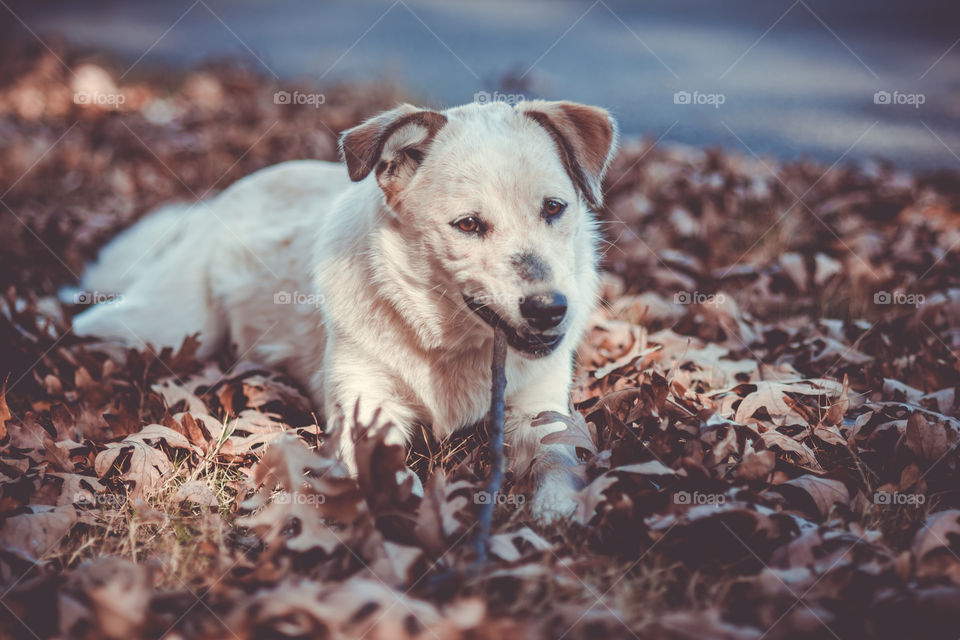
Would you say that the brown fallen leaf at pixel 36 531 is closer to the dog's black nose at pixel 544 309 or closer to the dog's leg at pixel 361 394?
the dog's leg at pixel 361 394

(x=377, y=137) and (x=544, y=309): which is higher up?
(x=377, y=137)

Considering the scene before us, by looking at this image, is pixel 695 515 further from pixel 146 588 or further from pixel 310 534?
pixel 146 588

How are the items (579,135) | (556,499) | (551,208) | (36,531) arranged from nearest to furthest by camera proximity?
(36,531) → (556,499) → (551,208) → (579,135)

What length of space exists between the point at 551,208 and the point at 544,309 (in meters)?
0.57

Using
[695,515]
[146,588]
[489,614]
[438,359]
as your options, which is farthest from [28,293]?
[695,515]

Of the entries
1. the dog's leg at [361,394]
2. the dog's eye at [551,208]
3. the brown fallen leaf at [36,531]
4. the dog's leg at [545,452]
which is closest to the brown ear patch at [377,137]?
the dog's eye at [551,208]

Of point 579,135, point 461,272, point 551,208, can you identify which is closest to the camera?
point 461,272

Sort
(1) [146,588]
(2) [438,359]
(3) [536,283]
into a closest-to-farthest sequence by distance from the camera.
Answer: (1) [146,588]
(3) [536,283]
(2) [438,359]

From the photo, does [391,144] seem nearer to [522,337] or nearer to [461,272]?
[461,272]

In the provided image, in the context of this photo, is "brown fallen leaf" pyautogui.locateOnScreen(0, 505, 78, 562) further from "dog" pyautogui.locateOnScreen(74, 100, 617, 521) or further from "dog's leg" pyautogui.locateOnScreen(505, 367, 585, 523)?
"dog's leg" pyautogui.locateOnScreen(505, 367, 585, 523)

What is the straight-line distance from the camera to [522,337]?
2531 mm

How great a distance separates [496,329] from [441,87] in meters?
7.03

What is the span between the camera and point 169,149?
659 cm

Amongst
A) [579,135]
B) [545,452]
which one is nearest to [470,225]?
[579,135]
